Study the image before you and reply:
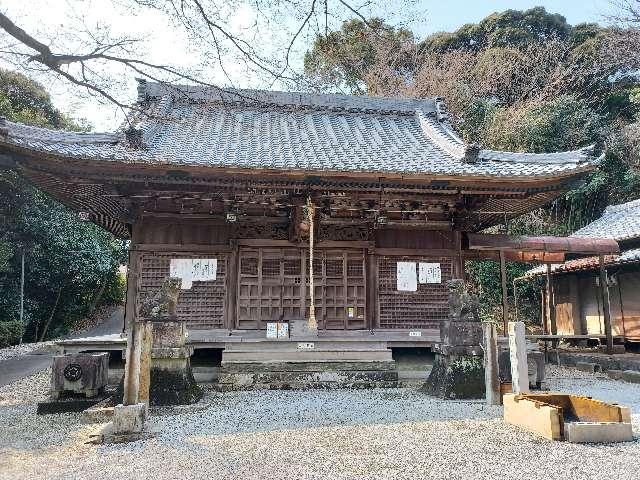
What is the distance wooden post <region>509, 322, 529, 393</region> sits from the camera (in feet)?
20.7

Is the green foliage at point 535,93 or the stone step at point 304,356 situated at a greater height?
the green foliage at point 535,93

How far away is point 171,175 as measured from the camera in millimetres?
8672

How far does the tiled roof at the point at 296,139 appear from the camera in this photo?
8836 mm

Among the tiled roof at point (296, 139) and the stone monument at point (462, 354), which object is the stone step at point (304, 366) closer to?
the stone monument at point (462, 354)

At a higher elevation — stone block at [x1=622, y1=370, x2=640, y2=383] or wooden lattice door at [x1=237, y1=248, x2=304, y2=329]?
wooden lattice door at [x1=237, y1=248, x2=304, y2=329]

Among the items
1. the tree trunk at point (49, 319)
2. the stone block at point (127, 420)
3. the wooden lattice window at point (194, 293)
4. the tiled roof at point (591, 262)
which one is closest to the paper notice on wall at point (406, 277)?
the wooden lattice window at point (194, 293)

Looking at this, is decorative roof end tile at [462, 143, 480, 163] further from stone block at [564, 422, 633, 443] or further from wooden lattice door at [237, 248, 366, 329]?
stone block at [564, 422, 633, 443]

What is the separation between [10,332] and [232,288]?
10505mm

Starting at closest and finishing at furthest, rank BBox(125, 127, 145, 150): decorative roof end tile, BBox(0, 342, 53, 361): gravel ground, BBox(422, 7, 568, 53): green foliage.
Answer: BBox(125, 127, 145, 150): decorative roof end tile, BBox(0, 342, 53, 361): gravel ground, BBox(422, 7, 568, 53): green foliage

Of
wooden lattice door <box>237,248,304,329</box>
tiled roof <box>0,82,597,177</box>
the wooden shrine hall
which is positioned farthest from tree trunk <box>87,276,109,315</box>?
wooden lattice door <box>237,248,304,329</box>

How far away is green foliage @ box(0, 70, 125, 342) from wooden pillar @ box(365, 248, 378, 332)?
11003 mm

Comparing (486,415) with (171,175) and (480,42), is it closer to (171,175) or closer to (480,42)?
(171,175)

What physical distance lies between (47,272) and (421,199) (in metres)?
15.8

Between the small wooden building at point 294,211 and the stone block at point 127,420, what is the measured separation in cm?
364
